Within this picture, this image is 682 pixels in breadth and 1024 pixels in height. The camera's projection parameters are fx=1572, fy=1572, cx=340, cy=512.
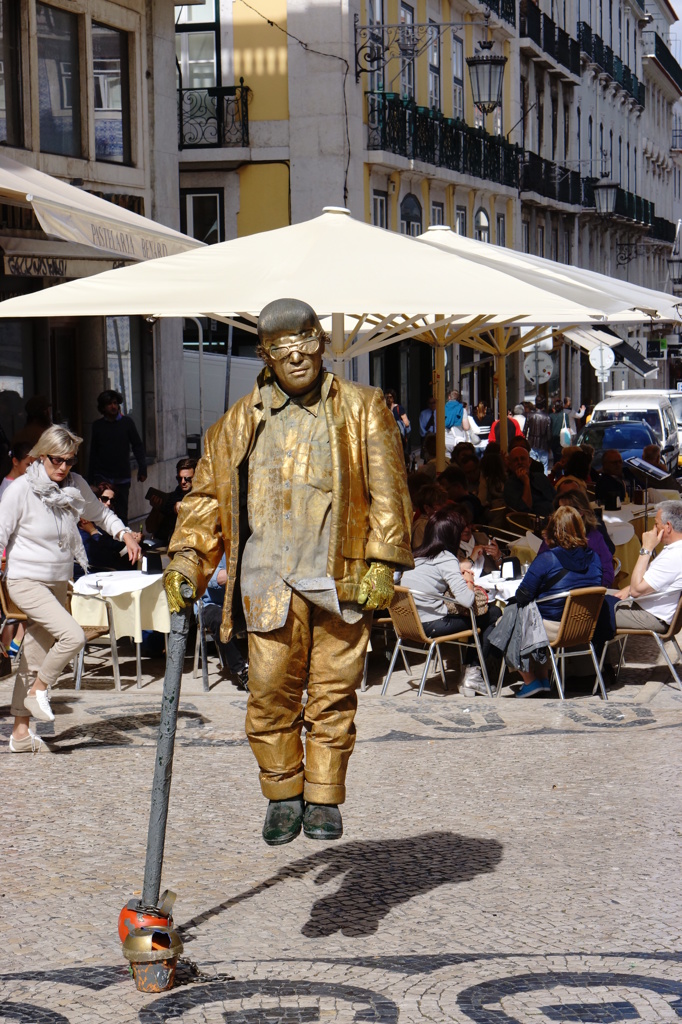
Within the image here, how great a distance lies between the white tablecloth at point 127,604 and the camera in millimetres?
9734

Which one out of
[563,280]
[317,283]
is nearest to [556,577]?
[317,283]

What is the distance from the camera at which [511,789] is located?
7.19 meters

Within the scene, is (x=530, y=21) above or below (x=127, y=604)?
above

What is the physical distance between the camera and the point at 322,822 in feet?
16.5

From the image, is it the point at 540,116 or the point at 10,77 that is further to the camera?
the point at 540,116

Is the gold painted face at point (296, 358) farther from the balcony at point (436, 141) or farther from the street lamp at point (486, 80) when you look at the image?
the balcony at point (436, 141)

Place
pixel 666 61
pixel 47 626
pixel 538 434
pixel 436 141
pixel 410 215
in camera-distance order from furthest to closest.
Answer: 1. pixel 666 61
2. pixel 436 141
3. pixel 410 215
4. pixel 538 434
5. pixel 47 626

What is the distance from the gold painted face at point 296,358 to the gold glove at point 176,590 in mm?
696

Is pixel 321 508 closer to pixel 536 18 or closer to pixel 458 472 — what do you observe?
pixel 458 472

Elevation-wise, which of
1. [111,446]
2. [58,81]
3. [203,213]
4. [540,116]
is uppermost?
[540,116]

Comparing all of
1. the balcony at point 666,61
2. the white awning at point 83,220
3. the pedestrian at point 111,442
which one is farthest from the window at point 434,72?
the balcony at point 666,61

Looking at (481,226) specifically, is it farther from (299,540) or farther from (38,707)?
(299,540)

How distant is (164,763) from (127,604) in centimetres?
505

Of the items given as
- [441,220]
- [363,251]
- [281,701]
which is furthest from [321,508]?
[441,220]
